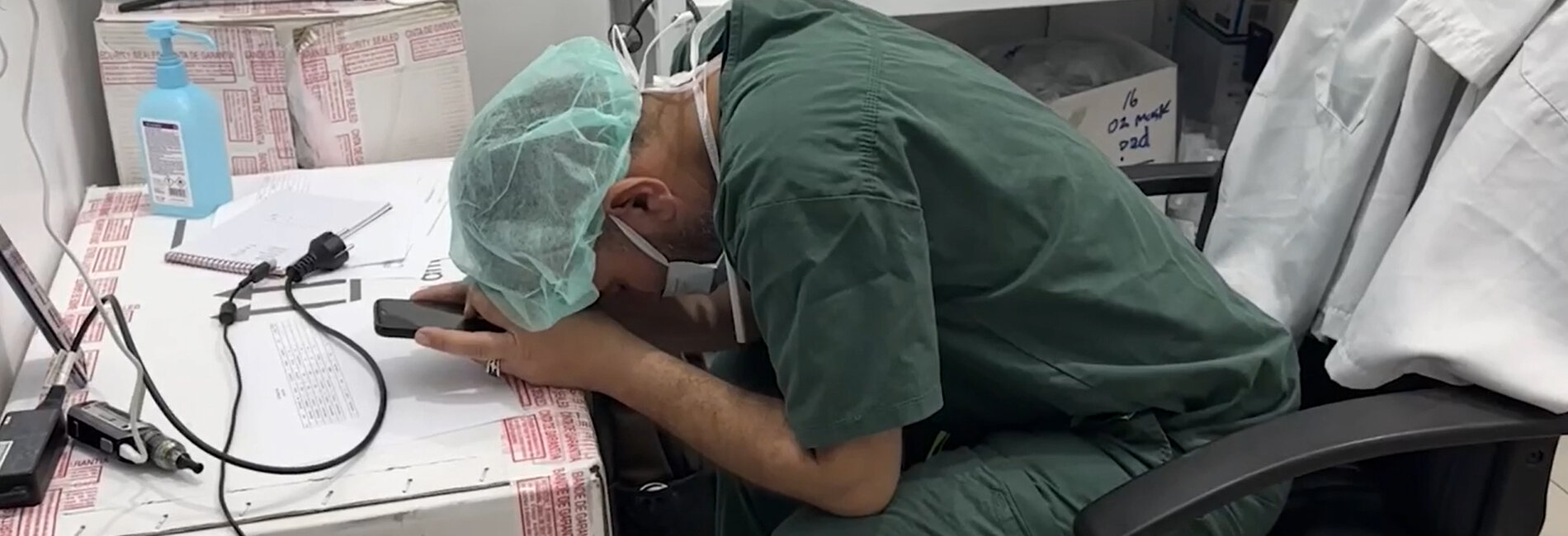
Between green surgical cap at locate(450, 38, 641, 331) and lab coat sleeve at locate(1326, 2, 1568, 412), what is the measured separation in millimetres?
669

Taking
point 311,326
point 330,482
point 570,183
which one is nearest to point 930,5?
point 570,183

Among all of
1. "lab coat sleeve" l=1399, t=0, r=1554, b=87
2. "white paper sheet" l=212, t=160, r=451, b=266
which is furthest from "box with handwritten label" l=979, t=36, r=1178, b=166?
"white paper sheet" l=212, t=160, r=451, b=266

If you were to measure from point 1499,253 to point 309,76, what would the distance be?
4.21 ft

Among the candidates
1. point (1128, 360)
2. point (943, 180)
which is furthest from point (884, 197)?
point (1128, 360)

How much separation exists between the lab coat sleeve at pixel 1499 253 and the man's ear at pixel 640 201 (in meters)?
0.62

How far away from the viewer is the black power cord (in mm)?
1001

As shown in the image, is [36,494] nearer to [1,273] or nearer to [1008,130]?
[1,273]

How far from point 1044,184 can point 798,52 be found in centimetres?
23

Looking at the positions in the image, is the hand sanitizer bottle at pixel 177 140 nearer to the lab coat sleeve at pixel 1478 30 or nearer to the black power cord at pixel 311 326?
the black power cord at pixel 311 326

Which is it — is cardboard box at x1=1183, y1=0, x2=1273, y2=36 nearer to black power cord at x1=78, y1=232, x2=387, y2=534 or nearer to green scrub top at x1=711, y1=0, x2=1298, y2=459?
green scrub top at x1=711, y1=0, x2=1298, y2=459

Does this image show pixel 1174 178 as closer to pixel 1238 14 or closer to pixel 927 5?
pixel 927 5

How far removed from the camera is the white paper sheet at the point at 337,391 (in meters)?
1.05

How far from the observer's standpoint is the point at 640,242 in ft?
3.68

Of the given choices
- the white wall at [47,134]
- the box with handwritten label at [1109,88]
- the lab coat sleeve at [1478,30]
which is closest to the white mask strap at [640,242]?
the white wall at [47,134]
